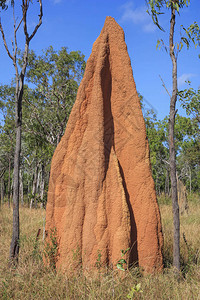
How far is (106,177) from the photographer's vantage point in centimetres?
458

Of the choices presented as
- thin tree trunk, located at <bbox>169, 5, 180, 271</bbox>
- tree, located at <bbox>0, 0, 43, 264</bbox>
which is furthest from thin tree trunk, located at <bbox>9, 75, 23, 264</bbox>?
thin tree trunk, located at <bbox>169, 5, 180, 271</bbox>

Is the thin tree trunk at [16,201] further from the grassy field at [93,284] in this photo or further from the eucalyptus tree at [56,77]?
the eucalyptus tree at [56,77]

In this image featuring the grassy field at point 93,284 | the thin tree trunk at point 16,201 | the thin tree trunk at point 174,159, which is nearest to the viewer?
the grassy field at point 93,284

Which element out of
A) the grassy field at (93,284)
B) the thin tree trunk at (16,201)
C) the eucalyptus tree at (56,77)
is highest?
the eucalyptus tree at (56,77)

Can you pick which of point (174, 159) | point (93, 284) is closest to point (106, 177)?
point (174, 159)

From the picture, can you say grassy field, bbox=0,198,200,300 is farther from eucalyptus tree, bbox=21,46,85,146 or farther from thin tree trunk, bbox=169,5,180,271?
eucalyptus tree, bbox=21,46,85,146

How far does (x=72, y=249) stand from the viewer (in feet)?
14.7

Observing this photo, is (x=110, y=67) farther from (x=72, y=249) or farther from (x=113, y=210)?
(x=72, y=249)

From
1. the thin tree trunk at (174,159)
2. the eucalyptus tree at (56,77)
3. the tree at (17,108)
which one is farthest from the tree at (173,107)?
the eucalyptus tree at (56,77)

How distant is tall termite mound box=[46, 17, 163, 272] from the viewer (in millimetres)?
4395

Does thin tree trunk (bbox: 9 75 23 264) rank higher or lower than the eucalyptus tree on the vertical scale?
lower

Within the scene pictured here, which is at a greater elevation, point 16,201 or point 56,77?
point 56,77

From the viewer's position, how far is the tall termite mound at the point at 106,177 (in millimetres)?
4395

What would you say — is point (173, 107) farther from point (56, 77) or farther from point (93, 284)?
point (56, 77)
